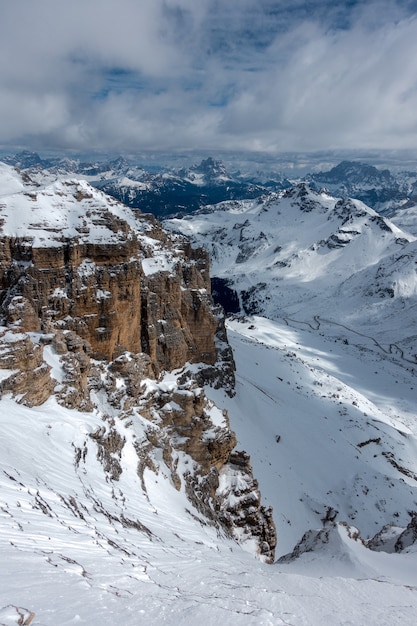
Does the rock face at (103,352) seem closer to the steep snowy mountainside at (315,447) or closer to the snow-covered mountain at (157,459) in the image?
the snow-covered mountain at (157,459)

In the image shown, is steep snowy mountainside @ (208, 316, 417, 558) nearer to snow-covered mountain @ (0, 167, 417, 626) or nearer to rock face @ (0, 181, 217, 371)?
snow-covered mountain @ (0, 167, 417, 626)

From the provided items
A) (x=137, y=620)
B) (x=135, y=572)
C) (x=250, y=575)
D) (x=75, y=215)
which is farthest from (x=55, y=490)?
(x=75, y=215)

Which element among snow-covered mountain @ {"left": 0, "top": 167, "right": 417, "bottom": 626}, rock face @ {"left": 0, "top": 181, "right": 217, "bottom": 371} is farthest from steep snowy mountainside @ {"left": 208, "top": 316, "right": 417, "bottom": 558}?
rock face @ {"left": 0, "top": 181, "right": 217, "bottom": 371}

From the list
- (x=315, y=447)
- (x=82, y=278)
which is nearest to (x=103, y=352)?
(x=82, y=278)

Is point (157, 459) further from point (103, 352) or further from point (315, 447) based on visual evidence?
point (315, 447)

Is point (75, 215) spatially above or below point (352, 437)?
above

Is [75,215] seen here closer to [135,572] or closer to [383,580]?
[135,572]
